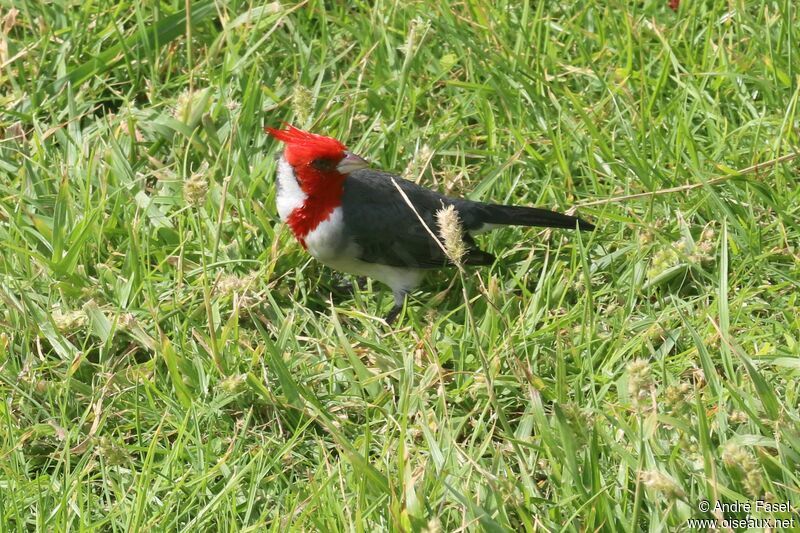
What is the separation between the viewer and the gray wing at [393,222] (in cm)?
427

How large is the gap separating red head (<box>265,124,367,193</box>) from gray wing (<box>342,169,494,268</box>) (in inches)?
5.9

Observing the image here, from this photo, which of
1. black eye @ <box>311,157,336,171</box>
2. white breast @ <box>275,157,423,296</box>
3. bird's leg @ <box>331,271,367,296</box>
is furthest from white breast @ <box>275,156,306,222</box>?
bird's leg @ <box>331,271,367,296</box>

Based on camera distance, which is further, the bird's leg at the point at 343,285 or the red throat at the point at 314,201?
the bird's leg at the point at 343,285

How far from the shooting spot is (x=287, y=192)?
4.25 m

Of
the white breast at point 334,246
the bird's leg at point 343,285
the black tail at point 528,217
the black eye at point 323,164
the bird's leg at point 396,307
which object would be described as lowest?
the bird's leg at point 343,285

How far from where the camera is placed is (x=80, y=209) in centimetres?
435

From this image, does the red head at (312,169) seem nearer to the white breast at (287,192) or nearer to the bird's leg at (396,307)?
the white breast at (287,192)

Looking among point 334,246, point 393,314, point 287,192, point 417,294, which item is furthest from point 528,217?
point 287,192

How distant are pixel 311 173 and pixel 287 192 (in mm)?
122

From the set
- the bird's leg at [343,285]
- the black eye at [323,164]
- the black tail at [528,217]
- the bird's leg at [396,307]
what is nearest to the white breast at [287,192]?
the black eye at [323,164]

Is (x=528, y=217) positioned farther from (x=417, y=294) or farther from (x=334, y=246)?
(x=334, y=246)

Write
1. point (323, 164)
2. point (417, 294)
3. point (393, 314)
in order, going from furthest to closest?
point (417, 294) → point (323, 164) → point (393, 314)

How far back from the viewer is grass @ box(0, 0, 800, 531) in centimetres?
315

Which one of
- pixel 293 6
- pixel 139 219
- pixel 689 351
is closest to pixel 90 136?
pixel 139 219
